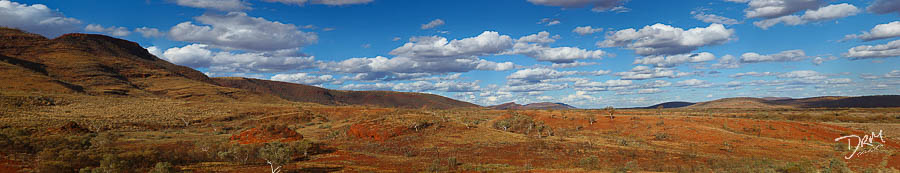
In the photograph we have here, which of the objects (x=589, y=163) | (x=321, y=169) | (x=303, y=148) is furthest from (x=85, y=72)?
(x=589, y=163)

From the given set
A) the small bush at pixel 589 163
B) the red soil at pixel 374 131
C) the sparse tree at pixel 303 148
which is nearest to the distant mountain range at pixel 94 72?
the red soil at pixel 374 131

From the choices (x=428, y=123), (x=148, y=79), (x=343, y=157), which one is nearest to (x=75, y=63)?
(x=148, y=79)

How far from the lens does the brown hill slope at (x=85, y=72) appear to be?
52.2 m

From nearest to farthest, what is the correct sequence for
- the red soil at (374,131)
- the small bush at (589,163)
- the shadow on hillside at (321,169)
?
the shadow on hillside at (321,169), the small bush at (589,163), the red soil at (374,131)

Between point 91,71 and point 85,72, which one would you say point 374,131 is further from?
point 91,71

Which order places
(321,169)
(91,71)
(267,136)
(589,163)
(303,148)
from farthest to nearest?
(91,71), (267,136), (303,148), (589,163), (321,169)

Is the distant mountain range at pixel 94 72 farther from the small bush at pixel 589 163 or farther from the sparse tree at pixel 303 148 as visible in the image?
the small bush at pixel 589 163

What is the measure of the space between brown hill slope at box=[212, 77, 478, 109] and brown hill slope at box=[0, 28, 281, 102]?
77.4 ft

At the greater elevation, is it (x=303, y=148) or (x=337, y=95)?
(x=337, y=95)

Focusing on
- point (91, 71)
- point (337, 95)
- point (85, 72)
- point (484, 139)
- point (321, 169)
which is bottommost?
point (321, 169)

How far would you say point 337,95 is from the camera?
127 meters

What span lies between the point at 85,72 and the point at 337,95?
6748 cm

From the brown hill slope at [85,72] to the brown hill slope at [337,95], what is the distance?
2359cm

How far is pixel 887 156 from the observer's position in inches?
713
